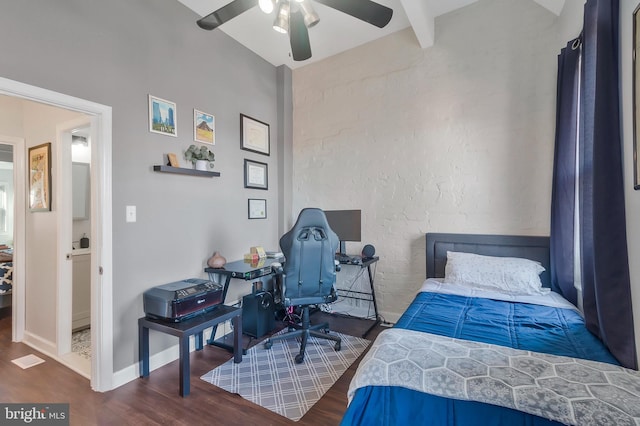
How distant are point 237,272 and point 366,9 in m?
2.22

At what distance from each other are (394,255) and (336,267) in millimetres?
838

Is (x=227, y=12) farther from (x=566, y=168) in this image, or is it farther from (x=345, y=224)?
(x=566, y=168)

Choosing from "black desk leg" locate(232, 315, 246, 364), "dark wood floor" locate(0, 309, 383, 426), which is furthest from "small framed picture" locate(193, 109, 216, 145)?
"dark wood floor" locate(0, 309, 383, 426)

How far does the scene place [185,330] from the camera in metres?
2.10

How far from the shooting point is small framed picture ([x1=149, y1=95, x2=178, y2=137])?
8.17 feet

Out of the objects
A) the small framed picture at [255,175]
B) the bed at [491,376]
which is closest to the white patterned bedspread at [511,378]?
the bed at [491,376]

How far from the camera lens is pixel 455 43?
9.99 feet

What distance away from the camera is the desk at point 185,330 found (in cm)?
206

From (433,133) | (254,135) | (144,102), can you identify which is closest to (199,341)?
(144,102)

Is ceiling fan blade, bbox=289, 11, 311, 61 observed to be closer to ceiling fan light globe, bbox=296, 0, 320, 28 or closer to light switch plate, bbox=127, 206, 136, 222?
ceiling fan light globe, bbox=296, 0, 320, 28

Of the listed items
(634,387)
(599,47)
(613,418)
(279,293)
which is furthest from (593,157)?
(279,293)

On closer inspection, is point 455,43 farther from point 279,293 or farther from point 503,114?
point 279,293

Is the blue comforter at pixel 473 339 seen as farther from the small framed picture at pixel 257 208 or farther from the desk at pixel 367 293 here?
the small framed picture at pixel 257 208

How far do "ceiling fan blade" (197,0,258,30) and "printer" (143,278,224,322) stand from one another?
192 cm
